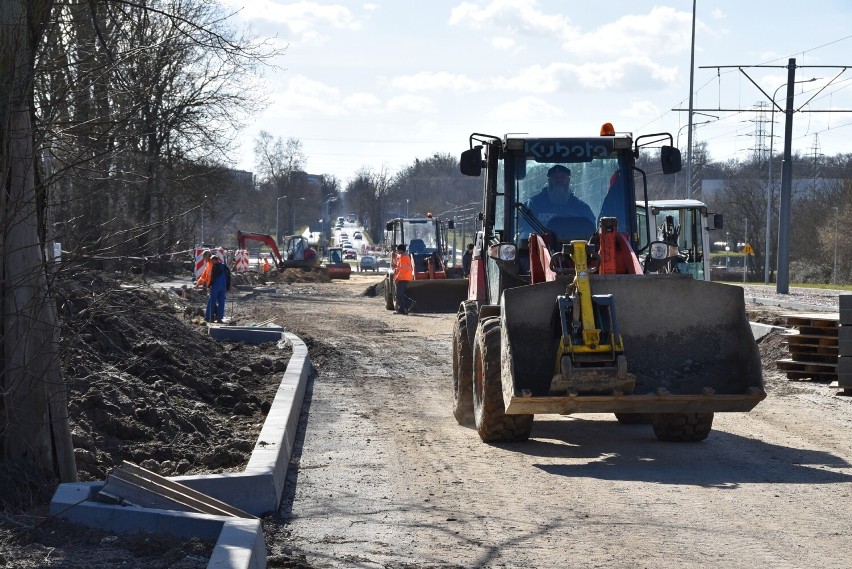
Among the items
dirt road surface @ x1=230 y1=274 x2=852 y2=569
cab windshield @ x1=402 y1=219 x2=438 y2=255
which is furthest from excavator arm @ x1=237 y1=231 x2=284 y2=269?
dirt road surface @ x1=230 y1=274 x2=852 y2=569

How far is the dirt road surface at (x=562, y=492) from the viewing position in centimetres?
632

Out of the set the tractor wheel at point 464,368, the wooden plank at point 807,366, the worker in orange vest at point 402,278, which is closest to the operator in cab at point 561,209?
the tractor wheel at point 464,368

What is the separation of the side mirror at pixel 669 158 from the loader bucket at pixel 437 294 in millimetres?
17731

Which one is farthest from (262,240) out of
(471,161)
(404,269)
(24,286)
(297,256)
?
(24,286)

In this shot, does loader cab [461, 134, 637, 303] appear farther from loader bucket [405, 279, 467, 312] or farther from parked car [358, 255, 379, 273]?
parked car [358, 255, 379, 273]

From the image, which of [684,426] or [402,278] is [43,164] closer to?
[684,426]

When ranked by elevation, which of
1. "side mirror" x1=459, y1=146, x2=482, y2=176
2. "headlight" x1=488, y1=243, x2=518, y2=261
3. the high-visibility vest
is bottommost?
the high-visibility vest

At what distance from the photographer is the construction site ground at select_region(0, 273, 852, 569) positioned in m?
6.12

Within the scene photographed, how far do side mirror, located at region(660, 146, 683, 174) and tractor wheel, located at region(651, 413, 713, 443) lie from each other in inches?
99.3

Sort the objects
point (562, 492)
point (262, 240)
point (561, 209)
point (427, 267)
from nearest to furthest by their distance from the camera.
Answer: point (562, 492), point (561, 209), point (427, 267), point (262, 240)

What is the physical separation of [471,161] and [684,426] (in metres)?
3.43

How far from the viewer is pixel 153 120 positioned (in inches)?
311

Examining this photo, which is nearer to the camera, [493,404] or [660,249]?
[493,404]

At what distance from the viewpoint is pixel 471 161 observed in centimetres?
1140
